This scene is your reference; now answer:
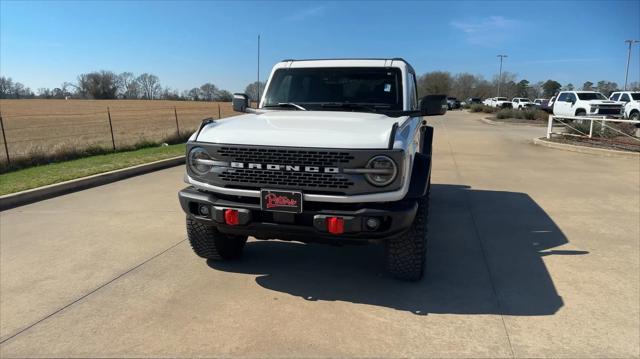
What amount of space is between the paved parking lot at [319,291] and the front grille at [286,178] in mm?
956

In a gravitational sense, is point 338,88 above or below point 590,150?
above

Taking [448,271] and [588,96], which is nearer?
[448,271]

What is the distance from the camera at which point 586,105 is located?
75.0ft

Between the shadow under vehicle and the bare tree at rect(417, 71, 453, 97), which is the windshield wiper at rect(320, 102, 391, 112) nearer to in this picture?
the shadow under vehicle

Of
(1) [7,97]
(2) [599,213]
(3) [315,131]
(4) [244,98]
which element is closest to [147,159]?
(4) [244,98]

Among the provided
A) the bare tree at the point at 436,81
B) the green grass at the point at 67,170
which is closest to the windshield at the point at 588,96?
the green grass at the point at 67,170

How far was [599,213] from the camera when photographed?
6461 millimetres

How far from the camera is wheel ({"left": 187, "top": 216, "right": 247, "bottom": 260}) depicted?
4227 mm

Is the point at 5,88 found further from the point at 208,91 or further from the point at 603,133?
the point at 603,133

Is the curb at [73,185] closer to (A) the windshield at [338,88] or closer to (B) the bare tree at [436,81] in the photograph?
(A) the windshield at [338,88]

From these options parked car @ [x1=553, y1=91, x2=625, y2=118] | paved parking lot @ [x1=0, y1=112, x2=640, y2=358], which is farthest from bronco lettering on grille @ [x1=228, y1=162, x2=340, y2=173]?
parked car @ [x1=553, y1=91, x2=625, y2=118]

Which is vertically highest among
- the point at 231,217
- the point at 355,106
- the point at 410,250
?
the point at 355,106

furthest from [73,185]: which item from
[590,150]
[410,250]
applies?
[590,150]

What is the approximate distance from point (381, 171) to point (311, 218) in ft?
2.03
